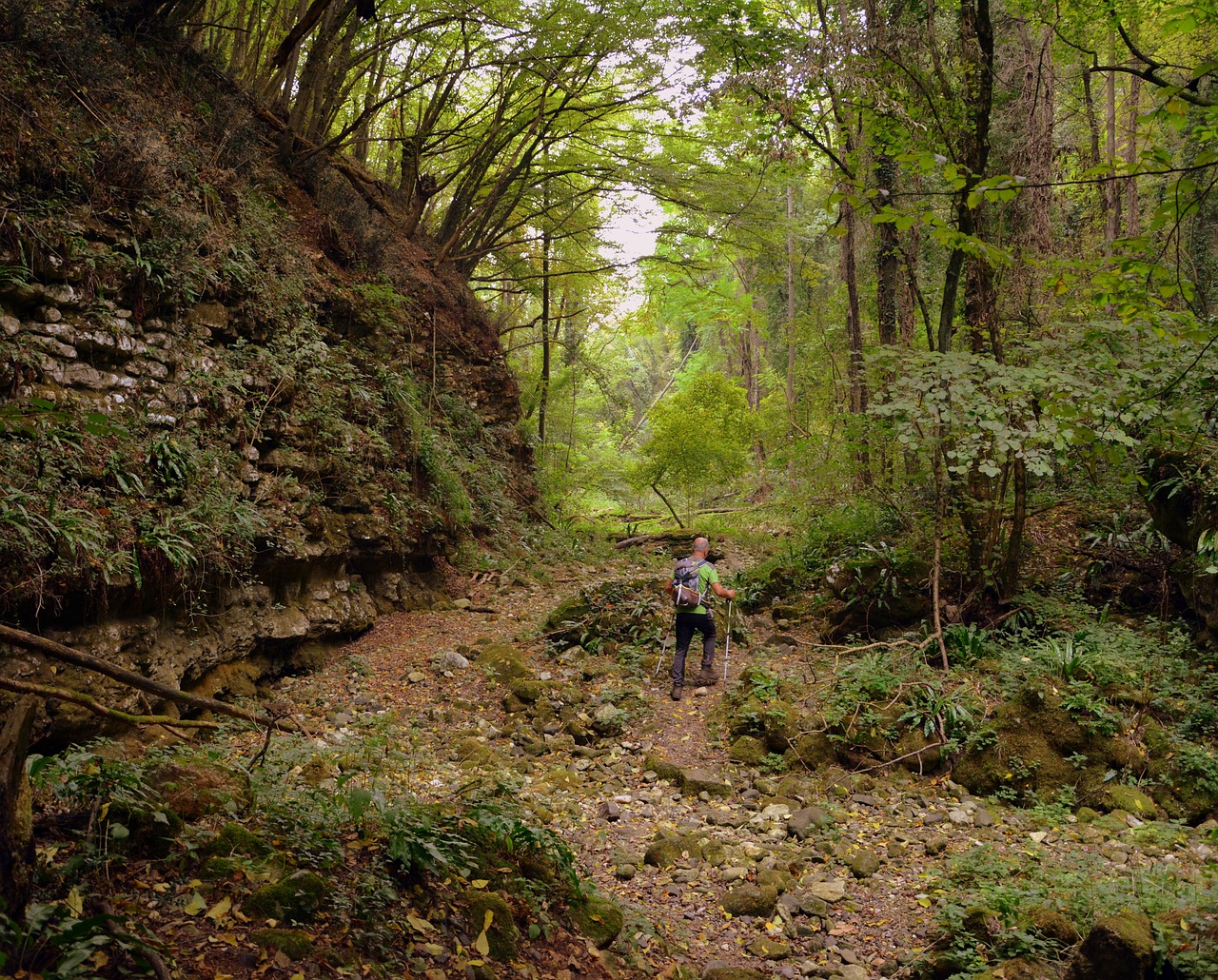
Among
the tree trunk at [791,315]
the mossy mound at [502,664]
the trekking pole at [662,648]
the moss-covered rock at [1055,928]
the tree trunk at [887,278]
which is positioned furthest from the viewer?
the tree trunk at [791,315]

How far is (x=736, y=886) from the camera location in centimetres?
468

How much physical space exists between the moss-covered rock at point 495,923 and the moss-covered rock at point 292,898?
0.71m

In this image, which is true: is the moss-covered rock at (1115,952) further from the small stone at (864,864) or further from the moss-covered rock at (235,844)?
the moss-covered rock at (235,844)

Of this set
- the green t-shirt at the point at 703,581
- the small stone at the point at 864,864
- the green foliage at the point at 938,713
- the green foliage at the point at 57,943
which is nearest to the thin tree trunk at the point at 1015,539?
the green foliage at the point at 938,713

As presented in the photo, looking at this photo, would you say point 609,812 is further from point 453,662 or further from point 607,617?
point 607,617

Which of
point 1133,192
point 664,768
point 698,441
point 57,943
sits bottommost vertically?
point 664,768

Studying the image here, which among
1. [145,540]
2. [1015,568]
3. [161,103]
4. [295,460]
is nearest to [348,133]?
[161,103]

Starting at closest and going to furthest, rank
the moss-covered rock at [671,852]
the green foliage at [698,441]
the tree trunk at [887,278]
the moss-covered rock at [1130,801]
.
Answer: the moss-covered rock at [671,852] → the moss-covered rock at [1130,801] → the tree trunk at [887,278] → the green foliage at [698,441]

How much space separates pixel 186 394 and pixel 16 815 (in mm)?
5621

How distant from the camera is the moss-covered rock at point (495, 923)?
3.30m

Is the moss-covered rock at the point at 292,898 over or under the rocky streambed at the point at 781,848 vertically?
over

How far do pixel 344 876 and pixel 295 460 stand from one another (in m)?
6.06

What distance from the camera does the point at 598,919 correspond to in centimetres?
389

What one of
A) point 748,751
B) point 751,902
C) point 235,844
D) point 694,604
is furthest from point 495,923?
point 694,604
